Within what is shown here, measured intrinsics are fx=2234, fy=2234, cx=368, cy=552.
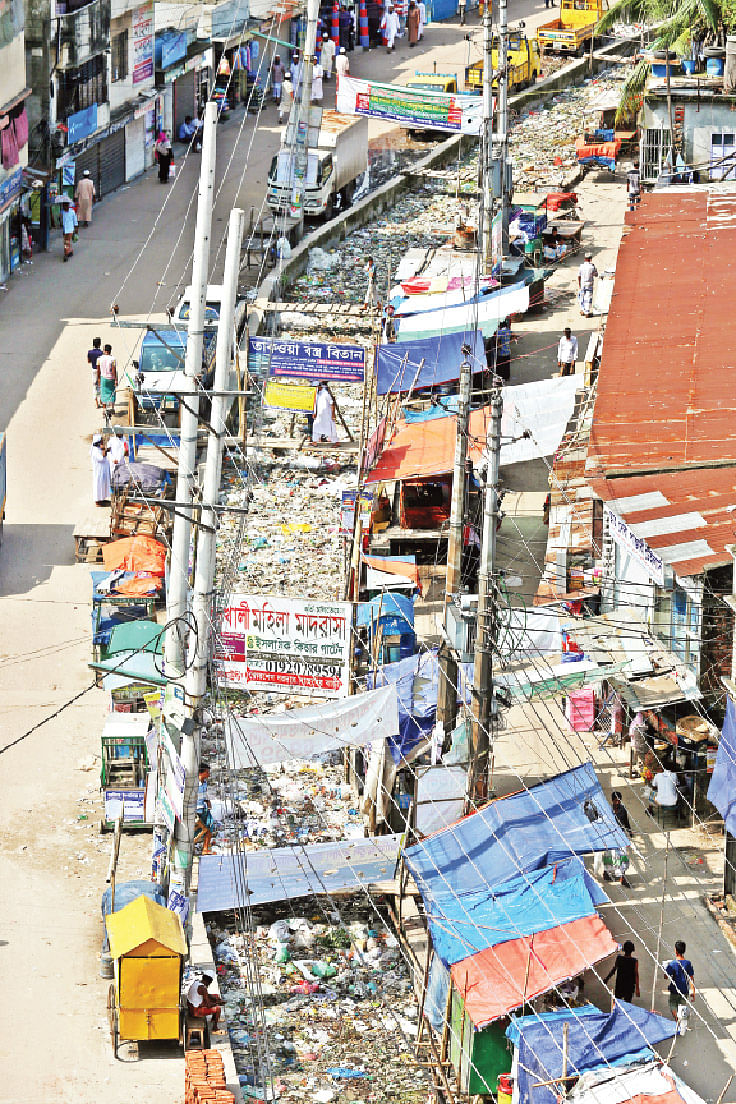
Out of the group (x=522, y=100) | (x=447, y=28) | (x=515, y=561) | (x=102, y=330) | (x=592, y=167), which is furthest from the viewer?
(x=447, y=28)

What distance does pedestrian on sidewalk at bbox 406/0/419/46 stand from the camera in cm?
6506

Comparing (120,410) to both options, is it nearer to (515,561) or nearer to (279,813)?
(515,561)

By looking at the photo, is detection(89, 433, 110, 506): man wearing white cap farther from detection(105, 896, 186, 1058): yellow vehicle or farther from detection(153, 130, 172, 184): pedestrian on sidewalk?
detection(153, 130, 172, 184): pedestrian on sidewalk

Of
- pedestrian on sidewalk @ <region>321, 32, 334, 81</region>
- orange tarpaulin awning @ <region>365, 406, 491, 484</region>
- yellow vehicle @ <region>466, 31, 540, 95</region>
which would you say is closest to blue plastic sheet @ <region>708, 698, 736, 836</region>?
orange tarpaulin awning @ <region>365, 406, 491, 484</region>

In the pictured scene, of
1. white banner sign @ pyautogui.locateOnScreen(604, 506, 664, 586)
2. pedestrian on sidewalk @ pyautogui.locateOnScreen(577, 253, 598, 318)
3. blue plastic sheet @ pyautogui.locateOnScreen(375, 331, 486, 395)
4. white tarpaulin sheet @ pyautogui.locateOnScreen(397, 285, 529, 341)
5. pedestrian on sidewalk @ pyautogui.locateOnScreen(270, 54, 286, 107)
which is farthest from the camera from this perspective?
pedestrian on sidewalk @ pyautogui.locateOnScreen(270, 54, 286, 107)

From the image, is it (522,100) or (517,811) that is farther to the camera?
(522,100)

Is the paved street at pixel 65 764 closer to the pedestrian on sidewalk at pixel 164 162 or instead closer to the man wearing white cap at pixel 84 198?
the man wearing white cap at pixel 84 198

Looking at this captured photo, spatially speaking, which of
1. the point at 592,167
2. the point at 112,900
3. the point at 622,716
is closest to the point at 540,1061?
the point at 112,900

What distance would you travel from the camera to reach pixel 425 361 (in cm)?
3575

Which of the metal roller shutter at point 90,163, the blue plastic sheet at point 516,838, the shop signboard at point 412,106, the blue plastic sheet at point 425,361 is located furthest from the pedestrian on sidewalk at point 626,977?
the metal roller shutter at point 90,163

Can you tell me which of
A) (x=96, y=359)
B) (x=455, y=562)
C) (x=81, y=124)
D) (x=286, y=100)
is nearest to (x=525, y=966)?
(x=455, y=562)

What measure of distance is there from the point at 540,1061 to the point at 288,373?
55.6ft

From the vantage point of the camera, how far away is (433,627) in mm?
30328

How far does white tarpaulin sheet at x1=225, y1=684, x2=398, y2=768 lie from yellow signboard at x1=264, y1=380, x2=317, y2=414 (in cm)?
1145
